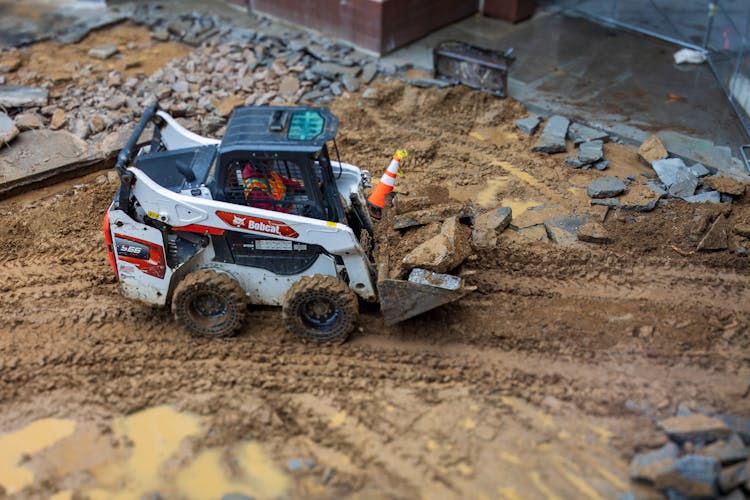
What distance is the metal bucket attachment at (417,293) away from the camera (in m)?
5.90

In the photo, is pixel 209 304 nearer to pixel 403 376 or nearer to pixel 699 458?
pixel 403 376

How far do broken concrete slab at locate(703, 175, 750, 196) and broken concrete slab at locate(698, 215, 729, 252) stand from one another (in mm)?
989

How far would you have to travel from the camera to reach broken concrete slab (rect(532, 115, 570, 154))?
9008 mm

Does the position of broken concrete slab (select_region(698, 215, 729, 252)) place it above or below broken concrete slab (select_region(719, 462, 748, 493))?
above

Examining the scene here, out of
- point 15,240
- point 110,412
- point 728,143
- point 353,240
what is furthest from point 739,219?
point 15,240

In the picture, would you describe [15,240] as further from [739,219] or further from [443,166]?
[739,219]

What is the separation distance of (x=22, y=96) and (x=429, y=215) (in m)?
6.93

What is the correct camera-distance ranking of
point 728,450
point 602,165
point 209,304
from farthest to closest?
point 602,165 < point 209,304 < point 728,450

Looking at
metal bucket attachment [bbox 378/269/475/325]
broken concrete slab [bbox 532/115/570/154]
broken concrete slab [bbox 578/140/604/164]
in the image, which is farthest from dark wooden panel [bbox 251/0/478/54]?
metal bucket attachment [bbox 378/269/475/325]

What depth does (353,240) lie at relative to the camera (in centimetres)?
591

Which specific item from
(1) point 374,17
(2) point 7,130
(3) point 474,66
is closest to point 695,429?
(3) point 474,66

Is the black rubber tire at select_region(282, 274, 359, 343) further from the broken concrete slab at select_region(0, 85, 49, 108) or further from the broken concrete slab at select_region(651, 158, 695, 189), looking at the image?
the broken concrete slab at select_region(0, 85, 49, 108)

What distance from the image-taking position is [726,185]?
26.2 feet

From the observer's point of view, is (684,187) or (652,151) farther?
(652,151)
